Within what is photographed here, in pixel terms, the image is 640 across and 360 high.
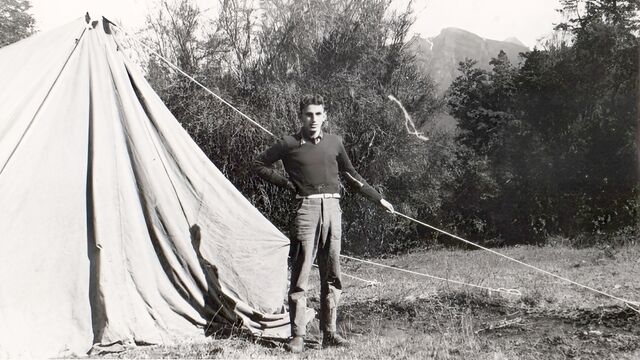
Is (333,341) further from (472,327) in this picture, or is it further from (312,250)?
(472,327)

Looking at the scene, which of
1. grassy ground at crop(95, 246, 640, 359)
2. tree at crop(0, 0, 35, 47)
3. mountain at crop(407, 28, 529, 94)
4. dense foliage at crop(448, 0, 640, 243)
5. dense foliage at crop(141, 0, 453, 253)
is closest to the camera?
grassy ground at crop(95, 246, 640, 359)

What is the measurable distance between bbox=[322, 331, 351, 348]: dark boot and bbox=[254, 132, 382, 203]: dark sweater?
102 centimetres

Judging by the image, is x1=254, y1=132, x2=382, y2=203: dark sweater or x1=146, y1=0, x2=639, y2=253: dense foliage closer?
x1=254, y1=132, x2=382, y2=203: dark sweater

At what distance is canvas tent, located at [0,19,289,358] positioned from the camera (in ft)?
12.9

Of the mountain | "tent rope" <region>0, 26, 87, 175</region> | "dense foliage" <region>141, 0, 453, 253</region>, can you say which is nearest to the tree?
"dense foliage" <region>141, 0, 453, 253</region>

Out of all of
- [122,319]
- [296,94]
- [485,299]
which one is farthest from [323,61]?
[122,319]

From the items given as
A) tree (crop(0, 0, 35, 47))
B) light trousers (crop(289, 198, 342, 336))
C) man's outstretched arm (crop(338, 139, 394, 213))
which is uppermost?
tree (crop(0, 0, 35, 47))

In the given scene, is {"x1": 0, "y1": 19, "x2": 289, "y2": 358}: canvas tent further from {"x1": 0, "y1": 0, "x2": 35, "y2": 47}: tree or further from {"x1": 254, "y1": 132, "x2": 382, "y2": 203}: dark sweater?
{"x1": 0, "y1": 0, "x2": 35, "y2": 47}: tree

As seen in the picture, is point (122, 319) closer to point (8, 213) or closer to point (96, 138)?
point (8, 213)

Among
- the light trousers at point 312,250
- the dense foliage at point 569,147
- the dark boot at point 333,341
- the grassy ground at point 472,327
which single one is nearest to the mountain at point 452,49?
the dense foliage at point 569,147

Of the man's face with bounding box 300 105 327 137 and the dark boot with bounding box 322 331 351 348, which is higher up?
the man's face with bounding box 300 105 327 137

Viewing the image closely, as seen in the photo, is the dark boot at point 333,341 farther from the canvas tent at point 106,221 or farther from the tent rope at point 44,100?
the tent rope at point 44,100

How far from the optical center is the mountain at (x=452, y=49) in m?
15.4

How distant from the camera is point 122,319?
13.3ft
